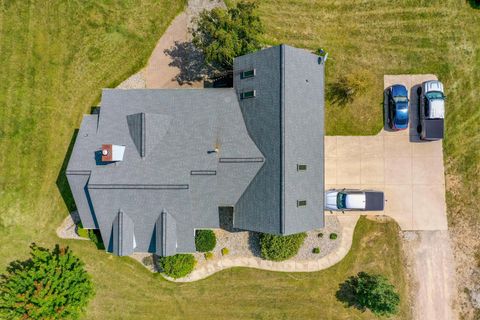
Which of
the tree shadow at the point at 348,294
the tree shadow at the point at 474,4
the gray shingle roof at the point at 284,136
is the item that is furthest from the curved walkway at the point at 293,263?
the tree shadow at the point at 474,4

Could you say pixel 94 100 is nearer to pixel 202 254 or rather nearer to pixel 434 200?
pixel 202 254

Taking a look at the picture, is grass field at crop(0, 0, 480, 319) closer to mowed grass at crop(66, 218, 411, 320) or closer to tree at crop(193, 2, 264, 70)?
mowed grass at crop(66, 218, 411, 320)

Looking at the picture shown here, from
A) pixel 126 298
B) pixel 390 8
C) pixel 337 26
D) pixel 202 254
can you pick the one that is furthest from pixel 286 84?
pixel 126 298

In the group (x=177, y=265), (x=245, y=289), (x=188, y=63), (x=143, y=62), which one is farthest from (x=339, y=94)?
(x=177, y=265)

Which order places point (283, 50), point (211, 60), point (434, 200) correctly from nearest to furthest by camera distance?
point (283, 50)
point (211, 60)
point (434, 200)

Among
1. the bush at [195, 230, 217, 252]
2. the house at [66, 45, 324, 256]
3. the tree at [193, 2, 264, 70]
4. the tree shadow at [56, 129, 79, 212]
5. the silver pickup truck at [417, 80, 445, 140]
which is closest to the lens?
the house at [66, 45, 324, 256]

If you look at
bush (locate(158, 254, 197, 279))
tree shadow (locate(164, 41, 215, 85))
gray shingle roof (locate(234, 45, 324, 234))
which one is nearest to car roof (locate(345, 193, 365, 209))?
gray shingle roof (locate(234, 45, 324, 234))
